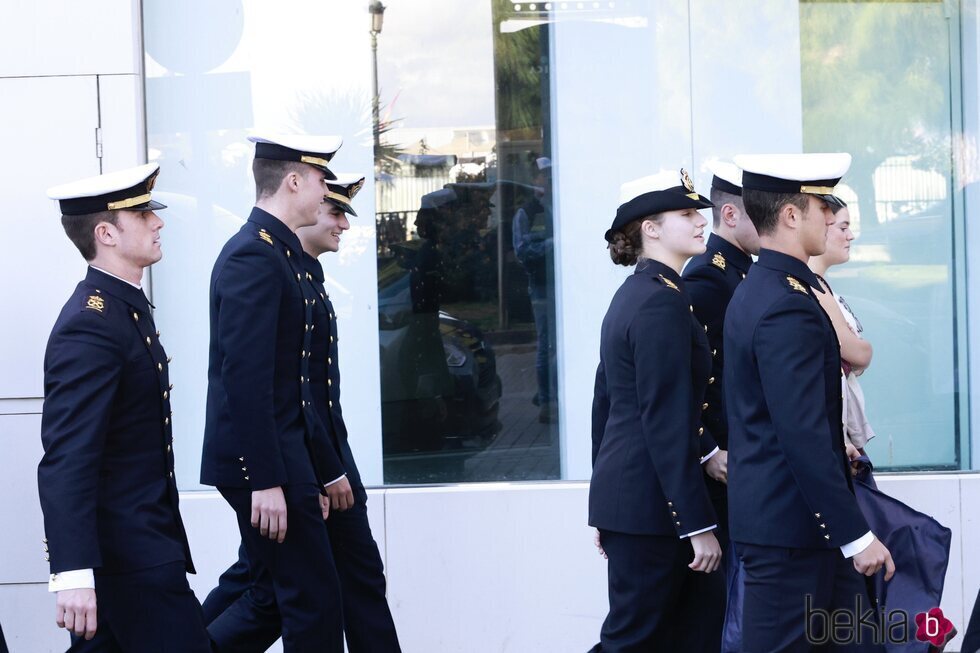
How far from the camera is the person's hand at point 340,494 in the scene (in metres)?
4.38

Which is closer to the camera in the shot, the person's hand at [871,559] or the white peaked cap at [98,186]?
the person's hand at [871,559]

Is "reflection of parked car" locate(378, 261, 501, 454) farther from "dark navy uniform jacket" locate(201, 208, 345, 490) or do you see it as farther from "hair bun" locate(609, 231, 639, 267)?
"hair bun" locate(609, 231, 639, 267)

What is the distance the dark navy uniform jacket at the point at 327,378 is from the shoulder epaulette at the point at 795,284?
5.53 feet

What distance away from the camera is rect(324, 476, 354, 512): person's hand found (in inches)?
172

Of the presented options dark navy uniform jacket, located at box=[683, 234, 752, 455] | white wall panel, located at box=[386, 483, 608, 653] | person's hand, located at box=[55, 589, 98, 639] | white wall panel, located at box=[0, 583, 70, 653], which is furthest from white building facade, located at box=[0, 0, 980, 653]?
person's hand, located at box=[55, 589, 98, 639]

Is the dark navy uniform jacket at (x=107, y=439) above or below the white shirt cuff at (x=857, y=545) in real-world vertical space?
above

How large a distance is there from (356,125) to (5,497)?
7.27 feet

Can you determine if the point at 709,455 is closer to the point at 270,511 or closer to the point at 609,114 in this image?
the point at 270,511

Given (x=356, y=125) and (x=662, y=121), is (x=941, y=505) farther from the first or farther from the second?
(x=356, y=125)

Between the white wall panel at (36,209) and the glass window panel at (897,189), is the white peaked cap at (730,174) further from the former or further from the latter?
the white wall panel at (36,209)

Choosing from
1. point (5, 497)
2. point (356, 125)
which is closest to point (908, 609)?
point (356, 125)

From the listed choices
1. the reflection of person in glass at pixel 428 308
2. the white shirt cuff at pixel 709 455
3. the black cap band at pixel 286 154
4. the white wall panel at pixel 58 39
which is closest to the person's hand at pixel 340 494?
the black cap band at pixel 286 154

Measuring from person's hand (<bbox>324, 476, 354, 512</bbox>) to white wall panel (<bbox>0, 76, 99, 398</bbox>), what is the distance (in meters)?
1.78

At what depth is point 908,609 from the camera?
393 centimetres
